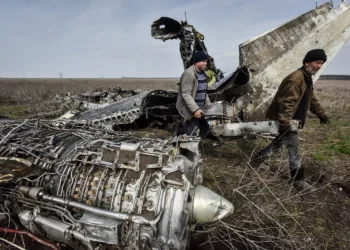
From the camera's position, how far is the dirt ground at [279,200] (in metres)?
3.10

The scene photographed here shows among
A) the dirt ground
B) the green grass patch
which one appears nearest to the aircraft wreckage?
the dirt ground

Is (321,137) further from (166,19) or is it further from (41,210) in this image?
(41,210)

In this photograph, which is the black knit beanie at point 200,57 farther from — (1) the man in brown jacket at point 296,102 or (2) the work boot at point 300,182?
(2) the work boot at point 300,182

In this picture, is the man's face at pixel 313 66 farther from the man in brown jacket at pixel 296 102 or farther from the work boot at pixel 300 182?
the work boot at pixel 300 182

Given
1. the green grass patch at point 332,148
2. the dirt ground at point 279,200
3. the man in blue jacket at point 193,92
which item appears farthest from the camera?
the green grass patch at point 332,148

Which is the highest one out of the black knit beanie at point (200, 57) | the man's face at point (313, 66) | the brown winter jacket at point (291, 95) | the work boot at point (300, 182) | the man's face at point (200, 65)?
the black knit beanie at point (200, 57)

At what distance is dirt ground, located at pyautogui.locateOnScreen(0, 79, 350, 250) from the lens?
3096 millimetres

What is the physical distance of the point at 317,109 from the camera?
477 cm

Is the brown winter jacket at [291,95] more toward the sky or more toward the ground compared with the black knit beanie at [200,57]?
more toward the ground

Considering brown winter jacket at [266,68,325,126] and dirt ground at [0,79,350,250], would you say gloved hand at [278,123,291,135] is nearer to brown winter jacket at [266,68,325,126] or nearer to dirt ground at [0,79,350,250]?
brown winter jacket at [266,68,325,126]

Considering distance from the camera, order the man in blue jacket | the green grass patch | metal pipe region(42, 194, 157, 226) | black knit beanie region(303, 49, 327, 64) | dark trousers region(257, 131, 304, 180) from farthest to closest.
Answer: the green grass patch → the man in blue jacket → dark trousers region(257, 131, 304, 180) → black knit beanie region(303, 49, 327, 64) → metal pipe region(42, 194, 157, 226)

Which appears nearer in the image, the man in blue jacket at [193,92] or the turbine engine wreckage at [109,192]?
the turbine engine wreckage at [109,192]

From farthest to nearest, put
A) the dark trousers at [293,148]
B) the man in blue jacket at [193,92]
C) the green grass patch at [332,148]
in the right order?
the green grass patch at [332,148]
the man in blue jacket at [193,92]
the dark trousers at [293,148]

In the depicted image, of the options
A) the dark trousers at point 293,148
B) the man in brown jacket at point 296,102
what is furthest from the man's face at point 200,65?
the dark trousers at point 293,148
